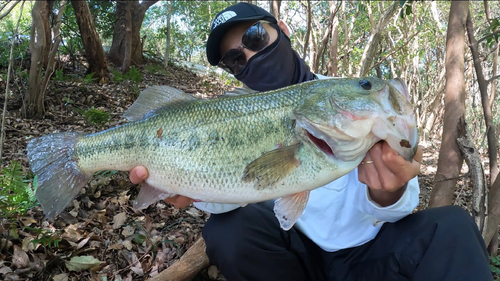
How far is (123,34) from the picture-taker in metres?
11.7

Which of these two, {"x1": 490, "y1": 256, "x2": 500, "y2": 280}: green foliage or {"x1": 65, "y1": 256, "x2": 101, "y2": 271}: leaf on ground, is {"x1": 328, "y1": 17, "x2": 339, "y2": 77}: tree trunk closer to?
{"x1": 490, "y1": 256, "x2": 500, "y2": 280}: green foliage

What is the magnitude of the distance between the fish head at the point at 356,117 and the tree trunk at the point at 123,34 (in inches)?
426

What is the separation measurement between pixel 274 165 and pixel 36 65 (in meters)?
5.32

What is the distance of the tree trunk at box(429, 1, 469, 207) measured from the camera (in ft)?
11.6

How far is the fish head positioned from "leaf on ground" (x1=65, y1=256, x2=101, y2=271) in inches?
81.6

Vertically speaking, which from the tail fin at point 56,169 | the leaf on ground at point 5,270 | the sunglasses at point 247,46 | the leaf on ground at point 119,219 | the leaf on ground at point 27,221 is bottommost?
the leaf on ground at point 119,219

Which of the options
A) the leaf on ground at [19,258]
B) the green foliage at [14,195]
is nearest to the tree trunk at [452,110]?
the leaf on ground at [19,258]

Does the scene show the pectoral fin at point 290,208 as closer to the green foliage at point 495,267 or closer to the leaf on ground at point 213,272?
the leaf on ground at point 213,272

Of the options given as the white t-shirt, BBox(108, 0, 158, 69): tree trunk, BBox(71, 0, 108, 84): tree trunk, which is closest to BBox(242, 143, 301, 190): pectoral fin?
the white t-shirt

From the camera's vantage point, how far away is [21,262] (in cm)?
257

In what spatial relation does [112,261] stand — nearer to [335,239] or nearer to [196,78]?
[335,239]

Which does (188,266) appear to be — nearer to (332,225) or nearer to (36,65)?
(332,225)

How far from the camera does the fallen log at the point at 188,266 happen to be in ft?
8.91

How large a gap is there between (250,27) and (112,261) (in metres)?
2.35
